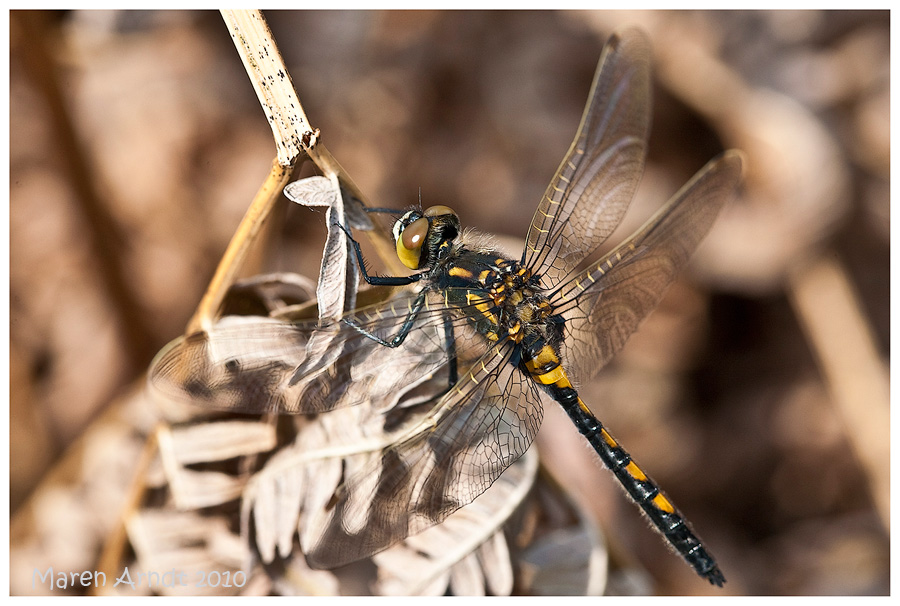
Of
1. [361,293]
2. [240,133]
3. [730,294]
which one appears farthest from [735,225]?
[240,133]

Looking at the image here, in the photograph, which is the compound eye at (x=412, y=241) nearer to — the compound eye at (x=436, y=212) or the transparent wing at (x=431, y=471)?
the compound eye at (x=436, y=212)

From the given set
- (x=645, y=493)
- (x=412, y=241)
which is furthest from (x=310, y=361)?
(x=645, y=493)

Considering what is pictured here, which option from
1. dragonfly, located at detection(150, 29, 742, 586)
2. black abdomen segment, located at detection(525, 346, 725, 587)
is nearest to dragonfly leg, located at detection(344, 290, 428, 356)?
dragonfly, located at detection(150, 29, 742, 586)

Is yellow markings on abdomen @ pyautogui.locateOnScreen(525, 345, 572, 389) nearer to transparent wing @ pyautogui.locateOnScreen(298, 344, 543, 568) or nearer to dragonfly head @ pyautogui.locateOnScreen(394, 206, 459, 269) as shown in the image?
transparent wing @ pyautogui.locateOnScreen(298, 344, 543, 568)

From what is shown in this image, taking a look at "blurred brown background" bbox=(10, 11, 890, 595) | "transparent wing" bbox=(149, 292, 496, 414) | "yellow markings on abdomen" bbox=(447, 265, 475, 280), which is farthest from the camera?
"blurred brown background" bbox=(10, 11, 890, 595)

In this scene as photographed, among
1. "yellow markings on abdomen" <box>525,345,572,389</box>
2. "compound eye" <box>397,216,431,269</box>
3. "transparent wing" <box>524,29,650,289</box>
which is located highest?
"compound eye" <box>397,216,431,269</box>

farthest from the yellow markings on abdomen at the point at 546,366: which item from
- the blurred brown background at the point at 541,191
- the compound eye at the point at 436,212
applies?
the blurred brown background at the point at 541,191
